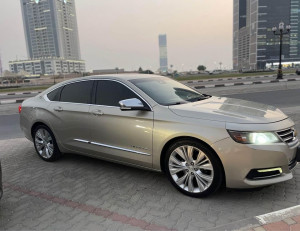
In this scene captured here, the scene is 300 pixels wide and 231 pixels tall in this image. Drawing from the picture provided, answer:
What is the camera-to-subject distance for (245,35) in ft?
501

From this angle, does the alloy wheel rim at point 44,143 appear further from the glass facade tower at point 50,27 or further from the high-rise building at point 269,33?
the glass facade tower at point 50,27

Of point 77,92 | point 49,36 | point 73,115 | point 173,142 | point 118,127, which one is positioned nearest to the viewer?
point 173,142

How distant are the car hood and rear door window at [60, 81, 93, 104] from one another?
161 centimetres

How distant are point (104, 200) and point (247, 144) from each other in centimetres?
195

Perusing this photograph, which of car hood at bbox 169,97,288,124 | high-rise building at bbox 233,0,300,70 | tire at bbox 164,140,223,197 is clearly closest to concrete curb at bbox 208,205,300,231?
tire at bbox 164,140,223,197

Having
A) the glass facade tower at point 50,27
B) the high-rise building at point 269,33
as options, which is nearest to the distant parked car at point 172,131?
the high-rise building at point 269,33

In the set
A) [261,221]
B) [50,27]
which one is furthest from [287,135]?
[50,27]

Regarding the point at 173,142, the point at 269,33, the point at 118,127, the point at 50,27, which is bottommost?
the point at 173,142

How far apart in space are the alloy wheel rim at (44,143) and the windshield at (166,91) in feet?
6.93

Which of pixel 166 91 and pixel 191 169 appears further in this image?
pixel 166 91

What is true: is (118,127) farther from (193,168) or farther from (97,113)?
(193,168)

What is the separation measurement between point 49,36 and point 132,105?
137494 mm

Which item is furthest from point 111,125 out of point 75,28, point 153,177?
point 75,28

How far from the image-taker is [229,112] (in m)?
3.40
